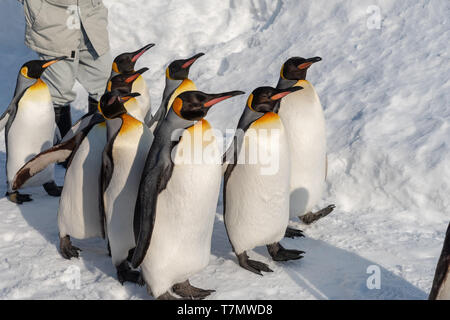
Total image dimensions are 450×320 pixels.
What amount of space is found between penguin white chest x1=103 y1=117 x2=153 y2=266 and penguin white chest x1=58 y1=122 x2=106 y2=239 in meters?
0.19

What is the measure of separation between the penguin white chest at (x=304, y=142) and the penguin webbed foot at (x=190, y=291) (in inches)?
35.0

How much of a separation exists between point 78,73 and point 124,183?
91.3 inches

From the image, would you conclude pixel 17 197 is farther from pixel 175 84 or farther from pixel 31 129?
pixel 175 84

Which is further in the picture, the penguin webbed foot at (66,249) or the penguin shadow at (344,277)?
the penguin webbed foot at (66,249)

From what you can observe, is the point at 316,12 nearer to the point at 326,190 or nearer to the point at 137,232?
the point at 326,190

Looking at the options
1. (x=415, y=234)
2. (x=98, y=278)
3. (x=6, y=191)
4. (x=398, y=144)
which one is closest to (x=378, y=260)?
Answer: (x=415, y=234)

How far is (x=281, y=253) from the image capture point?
2795 millimetres

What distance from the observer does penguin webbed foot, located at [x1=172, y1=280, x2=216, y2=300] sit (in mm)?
2432

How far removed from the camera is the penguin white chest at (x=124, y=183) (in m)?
2.45

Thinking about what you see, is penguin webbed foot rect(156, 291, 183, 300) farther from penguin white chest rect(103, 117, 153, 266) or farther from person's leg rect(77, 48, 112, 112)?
person's leg rect(77, 48, 112, 112)

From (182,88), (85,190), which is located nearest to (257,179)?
(85,190)

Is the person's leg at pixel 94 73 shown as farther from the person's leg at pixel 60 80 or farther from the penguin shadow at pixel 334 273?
the penguin shadow at pixel 334 273
